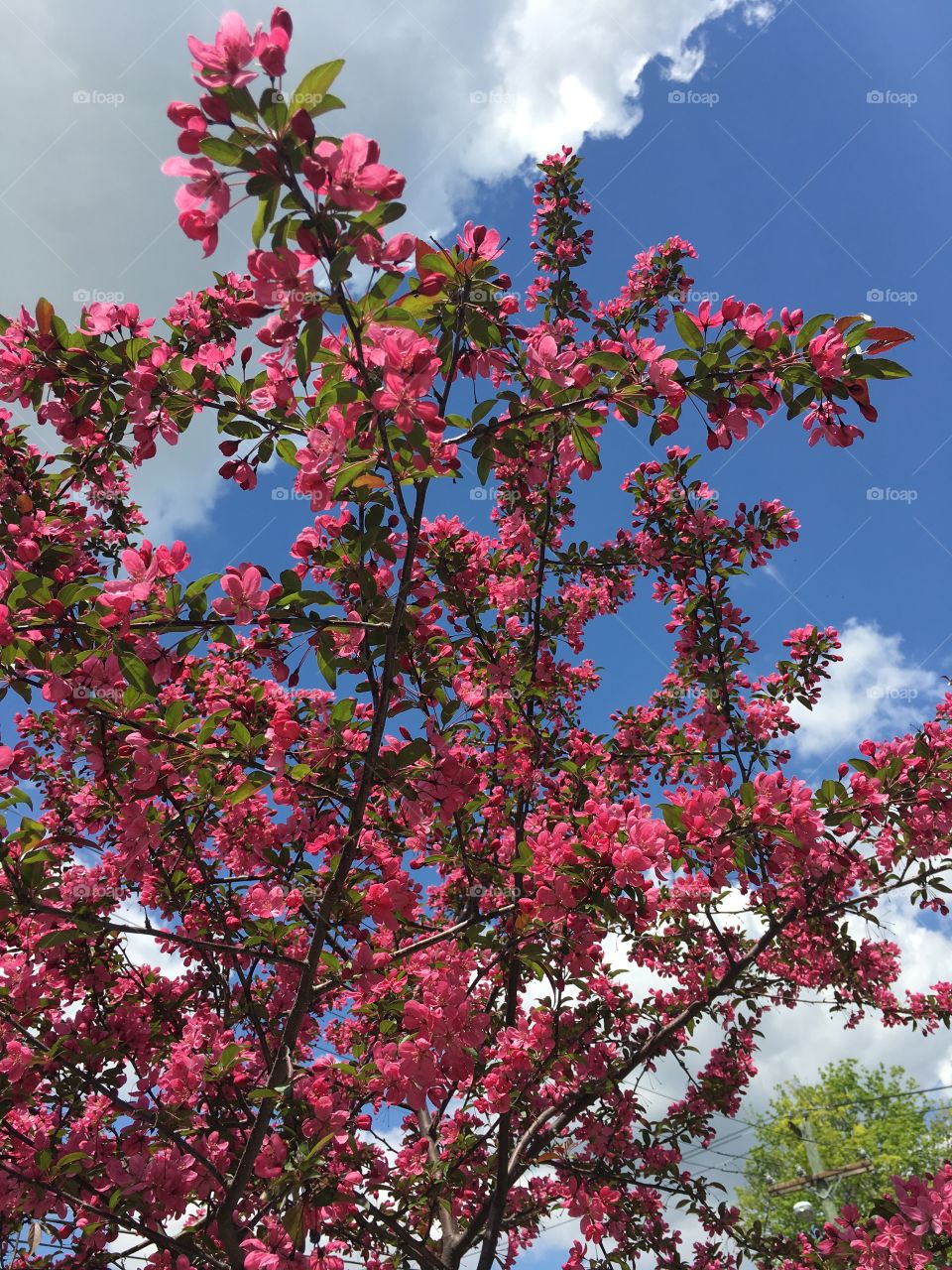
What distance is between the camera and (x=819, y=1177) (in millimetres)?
16312

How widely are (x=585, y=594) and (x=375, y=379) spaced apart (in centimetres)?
364

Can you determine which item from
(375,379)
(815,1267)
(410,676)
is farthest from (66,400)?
(815,1267)

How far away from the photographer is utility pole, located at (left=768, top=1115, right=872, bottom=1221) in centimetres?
1614

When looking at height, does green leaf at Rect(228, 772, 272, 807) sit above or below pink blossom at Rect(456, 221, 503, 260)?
below

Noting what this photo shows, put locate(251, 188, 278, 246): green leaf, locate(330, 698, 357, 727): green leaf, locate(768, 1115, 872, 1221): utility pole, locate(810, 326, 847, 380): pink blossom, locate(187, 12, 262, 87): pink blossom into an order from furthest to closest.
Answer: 1. locate(768, 1115, 872, 1221): utility pole
2. locate(330, 698, 357, 727): green leaf
3. locate(810, 326, 847, 380): pink blossom
4. locate(251, 188, 278, 246): green leaf
5. locate(187, 12, 262, 87): pink blossom

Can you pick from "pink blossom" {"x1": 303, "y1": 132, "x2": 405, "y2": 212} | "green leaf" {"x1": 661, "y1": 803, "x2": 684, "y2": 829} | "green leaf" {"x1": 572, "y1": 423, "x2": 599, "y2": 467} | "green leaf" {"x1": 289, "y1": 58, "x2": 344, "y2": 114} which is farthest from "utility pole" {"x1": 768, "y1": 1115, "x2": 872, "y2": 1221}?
"green leaf" {"x1": 289, "y1": 58, "x2": 344, "y2": 114}

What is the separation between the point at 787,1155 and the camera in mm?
20062

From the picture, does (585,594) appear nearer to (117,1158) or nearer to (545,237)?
(545,237)

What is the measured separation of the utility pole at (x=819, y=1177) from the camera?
→ 1614cm
